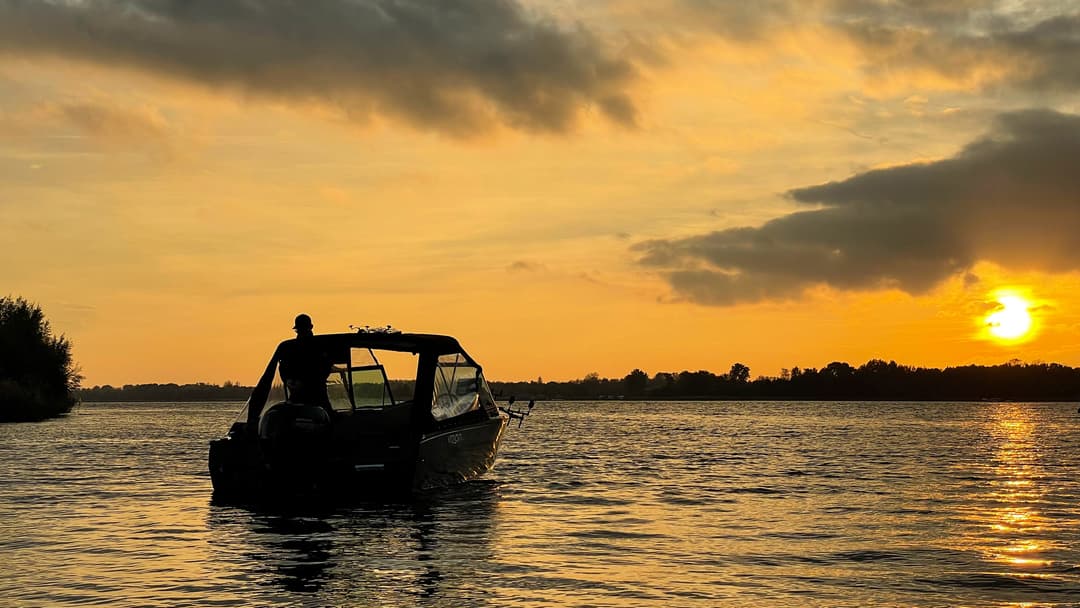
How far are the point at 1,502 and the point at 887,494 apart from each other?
71.2 feet

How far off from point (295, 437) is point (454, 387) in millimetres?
5874

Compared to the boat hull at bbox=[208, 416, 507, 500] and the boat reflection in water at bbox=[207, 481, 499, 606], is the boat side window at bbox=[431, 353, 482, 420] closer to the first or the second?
the boat hull at bbox=[208, 416, 507, 500]

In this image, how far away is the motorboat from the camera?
22.6 meters

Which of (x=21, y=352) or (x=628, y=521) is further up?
(x=21, y=352)

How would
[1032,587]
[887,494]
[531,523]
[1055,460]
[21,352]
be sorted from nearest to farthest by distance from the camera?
[1032,587] < [531,523] < [887,494] < [1055,460] < [21,352]

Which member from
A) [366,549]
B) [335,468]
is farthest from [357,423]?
[366,549]

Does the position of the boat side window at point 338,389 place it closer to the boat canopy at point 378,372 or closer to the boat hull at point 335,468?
the boat canopy at point 378,372

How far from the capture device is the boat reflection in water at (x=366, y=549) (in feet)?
47.9

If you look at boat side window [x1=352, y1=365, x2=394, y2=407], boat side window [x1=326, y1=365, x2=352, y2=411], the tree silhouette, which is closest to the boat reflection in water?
boat side window [x1=352, y1=365, x2=394, y2=407]

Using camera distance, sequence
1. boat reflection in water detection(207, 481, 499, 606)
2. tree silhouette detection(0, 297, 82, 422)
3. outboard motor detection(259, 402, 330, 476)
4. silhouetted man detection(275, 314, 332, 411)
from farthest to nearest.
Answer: tree silhouette detection(0, 297, 82, 422)
silhouetted man detection(275, 314, 332, 411)
outboard motor detection(259, 402, 330, 476)
boat reflection in water detection(207, 481, 499, 606)

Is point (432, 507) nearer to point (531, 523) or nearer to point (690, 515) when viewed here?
point (531, 523)

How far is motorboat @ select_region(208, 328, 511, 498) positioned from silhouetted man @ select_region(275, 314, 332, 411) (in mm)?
24

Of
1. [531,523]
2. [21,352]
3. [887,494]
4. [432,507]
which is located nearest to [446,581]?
[531,523]

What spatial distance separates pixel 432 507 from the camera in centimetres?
2478
